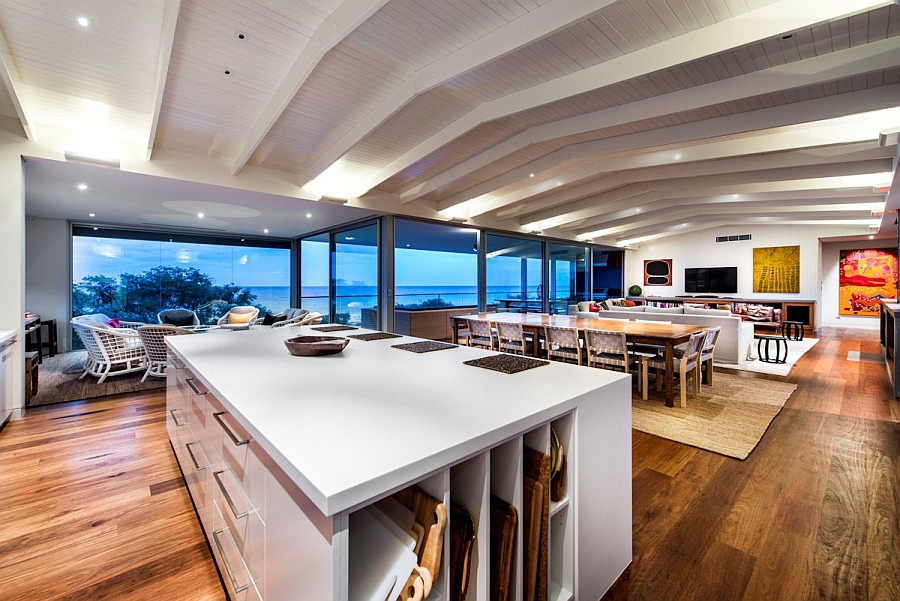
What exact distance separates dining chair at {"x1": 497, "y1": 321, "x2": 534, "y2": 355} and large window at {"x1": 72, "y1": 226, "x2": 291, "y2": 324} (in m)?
6.34

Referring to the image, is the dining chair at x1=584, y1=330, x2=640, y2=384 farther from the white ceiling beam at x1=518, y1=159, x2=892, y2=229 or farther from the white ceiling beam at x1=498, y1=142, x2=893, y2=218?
the white ceiling beam at x1=518, y1=159, x2=892, y2=229

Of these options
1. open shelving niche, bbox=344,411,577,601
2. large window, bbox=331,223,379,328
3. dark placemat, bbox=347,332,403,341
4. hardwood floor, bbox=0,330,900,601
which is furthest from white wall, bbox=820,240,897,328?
open shelving niche, bbox=344,411,577,601

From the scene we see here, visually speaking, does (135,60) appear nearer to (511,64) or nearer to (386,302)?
(511,64)

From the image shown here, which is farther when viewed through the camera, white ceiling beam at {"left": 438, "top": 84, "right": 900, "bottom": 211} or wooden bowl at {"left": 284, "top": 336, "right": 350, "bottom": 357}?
white ceiling beam at {"left": 438, "top": 84, "right": 900, "bottom": 211}

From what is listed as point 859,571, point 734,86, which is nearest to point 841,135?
point 734,86

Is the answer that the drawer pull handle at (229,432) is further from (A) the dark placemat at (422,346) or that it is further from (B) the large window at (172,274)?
(B) the large window at (172,274)

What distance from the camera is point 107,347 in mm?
4590

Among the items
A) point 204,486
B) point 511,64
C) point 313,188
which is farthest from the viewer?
point 313,188

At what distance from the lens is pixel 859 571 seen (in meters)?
1.57

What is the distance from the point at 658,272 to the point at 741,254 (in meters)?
2.08

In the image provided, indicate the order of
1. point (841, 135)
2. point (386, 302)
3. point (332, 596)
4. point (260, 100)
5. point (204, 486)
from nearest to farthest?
point (332, 596)
point (204, 486)
point (260, 100)
point (841, 135)
point (386, 302)

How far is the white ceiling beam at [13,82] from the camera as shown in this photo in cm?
254

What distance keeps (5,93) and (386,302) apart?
14.2ft

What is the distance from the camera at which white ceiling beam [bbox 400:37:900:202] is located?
2.66 m
